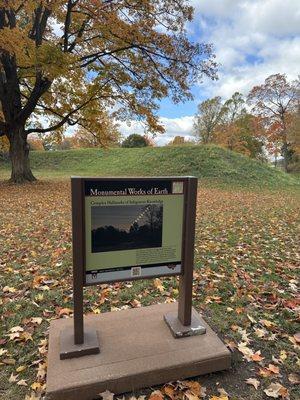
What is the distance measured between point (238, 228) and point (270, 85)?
3635 cm

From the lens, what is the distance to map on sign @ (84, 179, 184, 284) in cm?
265

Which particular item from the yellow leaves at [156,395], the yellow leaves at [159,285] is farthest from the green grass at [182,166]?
the yellow leaves at [156,395]

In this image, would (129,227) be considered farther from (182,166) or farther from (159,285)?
(182,166)

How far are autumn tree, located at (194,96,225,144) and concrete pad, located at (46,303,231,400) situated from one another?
45.2 metres

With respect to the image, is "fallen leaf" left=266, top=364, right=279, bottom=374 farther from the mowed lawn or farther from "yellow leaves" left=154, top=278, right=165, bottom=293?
"yellow leaves" left=154, top=278, right=165, bottom=293

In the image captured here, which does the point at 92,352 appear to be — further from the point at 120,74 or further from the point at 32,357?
the point at 120,74

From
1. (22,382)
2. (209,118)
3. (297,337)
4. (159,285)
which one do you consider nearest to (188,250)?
(297,337)

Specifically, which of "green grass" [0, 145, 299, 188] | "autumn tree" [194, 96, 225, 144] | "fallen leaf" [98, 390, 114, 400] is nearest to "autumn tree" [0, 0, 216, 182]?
"green grass" [0, 145, 299, 188]

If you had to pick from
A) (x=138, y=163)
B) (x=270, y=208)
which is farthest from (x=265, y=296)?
(x=138, y=163)

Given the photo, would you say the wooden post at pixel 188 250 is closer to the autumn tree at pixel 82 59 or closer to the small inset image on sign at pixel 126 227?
the small inset image on sign at pixel 126 227

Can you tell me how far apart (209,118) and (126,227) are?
46.8m

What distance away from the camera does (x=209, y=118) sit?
46969 millimetres

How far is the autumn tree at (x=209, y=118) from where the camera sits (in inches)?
1827

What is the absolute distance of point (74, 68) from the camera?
13.9 m
